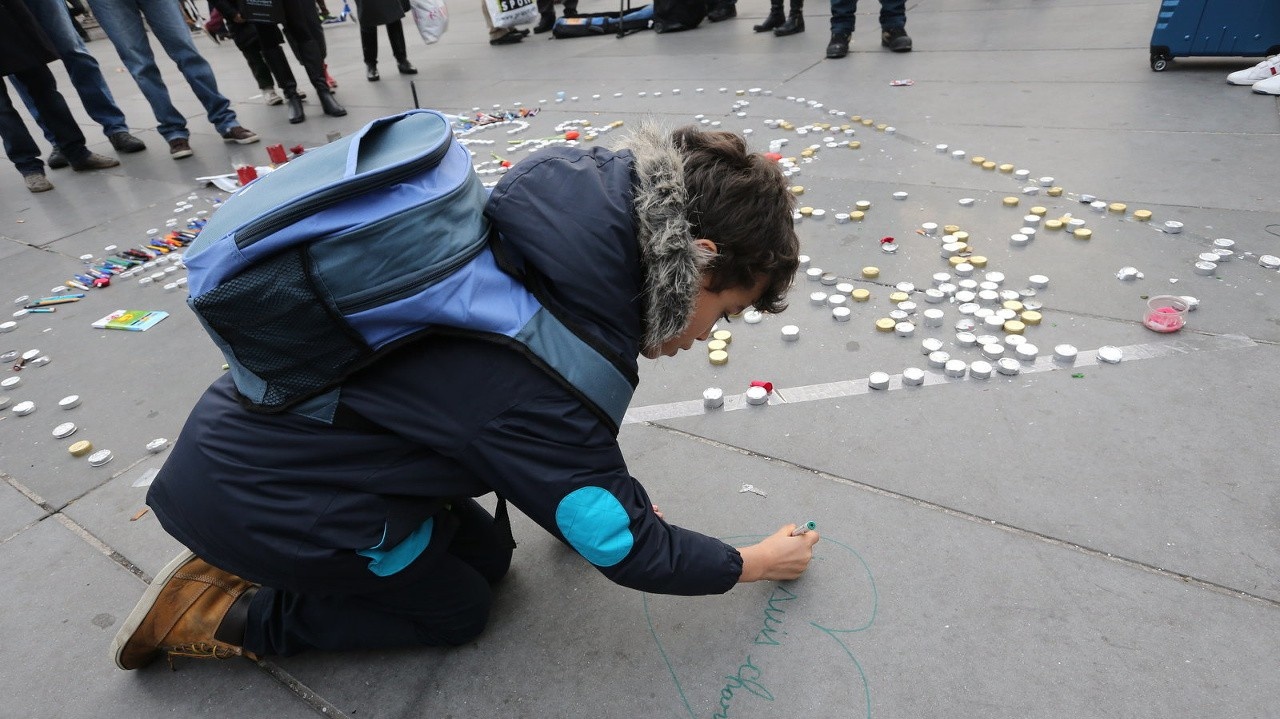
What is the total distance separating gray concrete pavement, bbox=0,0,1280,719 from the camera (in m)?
1.60

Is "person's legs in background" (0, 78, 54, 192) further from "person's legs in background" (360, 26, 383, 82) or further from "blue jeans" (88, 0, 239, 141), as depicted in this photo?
"person's legs in background" (360, 26, 383, 82)

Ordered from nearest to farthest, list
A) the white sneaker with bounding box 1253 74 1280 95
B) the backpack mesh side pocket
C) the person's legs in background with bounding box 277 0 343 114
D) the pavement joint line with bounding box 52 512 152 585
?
the backpack mesh side pocket, the pavement joint line with bounding box 52 512 152 585, the white sneaker with bounding box 1253 74 1280 95, the person's legs in background with bounding box 277 0 343 114

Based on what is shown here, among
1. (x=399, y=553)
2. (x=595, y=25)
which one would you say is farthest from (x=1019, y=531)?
(x=595, y=25)

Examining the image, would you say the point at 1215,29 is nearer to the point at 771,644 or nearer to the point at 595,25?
the point at 771,644

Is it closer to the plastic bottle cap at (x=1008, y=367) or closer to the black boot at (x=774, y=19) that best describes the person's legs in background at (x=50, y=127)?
the black boot at (x=774, y=19)

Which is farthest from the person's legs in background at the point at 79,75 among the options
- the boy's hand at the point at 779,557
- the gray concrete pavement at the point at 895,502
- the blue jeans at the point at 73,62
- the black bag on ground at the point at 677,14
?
the boy's hand at the point at 779,557

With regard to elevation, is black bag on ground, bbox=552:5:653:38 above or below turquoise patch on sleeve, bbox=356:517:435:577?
above

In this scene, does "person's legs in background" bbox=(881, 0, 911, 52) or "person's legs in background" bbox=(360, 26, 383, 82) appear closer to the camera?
"person's legs in background" bbox=(881, 0, 911, 52)

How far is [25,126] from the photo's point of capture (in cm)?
546

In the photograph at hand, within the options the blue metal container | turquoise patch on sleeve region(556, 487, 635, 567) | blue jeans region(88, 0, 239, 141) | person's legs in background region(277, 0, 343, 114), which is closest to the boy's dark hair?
turquoise patch on sleeve region(556, 487, 635, 567)

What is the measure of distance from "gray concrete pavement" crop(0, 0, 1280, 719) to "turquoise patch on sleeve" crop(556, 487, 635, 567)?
→ 472mm

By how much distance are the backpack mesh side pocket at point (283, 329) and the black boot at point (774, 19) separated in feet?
24.0

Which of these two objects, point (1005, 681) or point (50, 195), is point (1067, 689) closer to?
point (1005, 681)

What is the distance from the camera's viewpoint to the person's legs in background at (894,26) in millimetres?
6172
